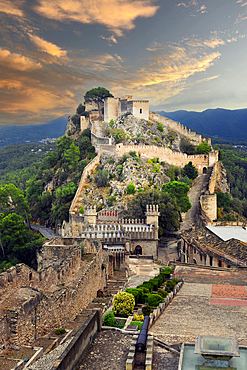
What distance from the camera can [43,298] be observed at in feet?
39.5

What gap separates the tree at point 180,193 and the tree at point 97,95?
101ft

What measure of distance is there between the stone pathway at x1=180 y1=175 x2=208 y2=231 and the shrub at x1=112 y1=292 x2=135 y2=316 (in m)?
26.4

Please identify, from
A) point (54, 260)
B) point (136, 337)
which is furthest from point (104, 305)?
point (136, 337)

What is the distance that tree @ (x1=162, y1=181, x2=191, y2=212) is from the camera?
4250 centimetres

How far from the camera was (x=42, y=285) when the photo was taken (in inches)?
595

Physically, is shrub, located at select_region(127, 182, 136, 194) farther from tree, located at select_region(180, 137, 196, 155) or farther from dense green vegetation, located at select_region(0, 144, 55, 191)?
dense green vegetation, located at select_region(0, 144, 55, 191)

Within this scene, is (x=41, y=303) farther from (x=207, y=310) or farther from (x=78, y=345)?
(x=207, y=310)

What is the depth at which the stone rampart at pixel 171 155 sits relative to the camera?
5412 centimetres

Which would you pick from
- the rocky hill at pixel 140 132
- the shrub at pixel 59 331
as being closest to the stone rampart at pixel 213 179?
the rocky hill at pixel 140 132

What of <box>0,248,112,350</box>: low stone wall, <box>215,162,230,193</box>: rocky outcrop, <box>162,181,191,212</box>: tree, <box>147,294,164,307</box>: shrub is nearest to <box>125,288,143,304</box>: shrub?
<box>147,294,164,307</box>: shrub

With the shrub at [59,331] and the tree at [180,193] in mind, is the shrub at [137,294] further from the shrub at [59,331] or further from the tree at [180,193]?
the tree at [180,193]

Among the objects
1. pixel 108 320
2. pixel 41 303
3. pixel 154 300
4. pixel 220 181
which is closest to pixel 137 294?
pixel 154 300

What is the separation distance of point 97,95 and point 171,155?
23.1m

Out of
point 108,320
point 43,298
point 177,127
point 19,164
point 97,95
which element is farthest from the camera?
point 19,164
